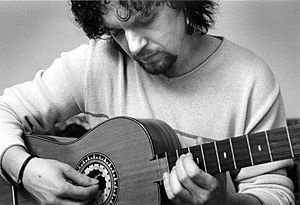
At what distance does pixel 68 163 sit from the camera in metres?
1.29

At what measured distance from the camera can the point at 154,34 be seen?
1189 mm

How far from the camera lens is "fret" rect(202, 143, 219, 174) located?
Result: 41.4 inches

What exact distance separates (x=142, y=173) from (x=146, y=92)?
0.26 metres

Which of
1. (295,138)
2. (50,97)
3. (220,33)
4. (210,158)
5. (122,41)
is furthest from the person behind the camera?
(220,33)

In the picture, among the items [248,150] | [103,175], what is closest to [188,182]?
[248,150]

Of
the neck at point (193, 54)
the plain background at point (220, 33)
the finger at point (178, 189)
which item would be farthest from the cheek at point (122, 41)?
the plain background at point (220, 33)

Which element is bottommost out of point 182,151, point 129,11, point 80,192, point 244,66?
point 80,192

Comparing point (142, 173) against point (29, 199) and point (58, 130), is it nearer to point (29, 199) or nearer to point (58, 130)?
point (29, 199)

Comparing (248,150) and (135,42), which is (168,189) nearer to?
(248,150)

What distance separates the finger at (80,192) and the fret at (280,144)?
40cm

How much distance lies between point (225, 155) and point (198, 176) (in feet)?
0.20

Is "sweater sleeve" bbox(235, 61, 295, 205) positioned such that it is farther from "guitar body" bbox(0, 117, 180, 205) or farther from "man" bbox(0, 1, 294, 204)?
"guitar body" bbox(0, 117, 180, 205)

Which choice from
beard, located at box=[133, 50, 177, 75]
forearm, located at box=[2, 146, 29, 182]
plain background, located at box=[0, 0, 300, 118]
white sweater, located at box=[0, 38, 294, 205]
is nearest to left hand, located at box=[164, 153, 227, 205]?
white sweater, located at box=[0, 38, 294, 205]

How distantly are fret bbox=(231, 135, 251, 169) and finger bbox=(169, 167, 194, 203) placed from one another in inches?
4.2
